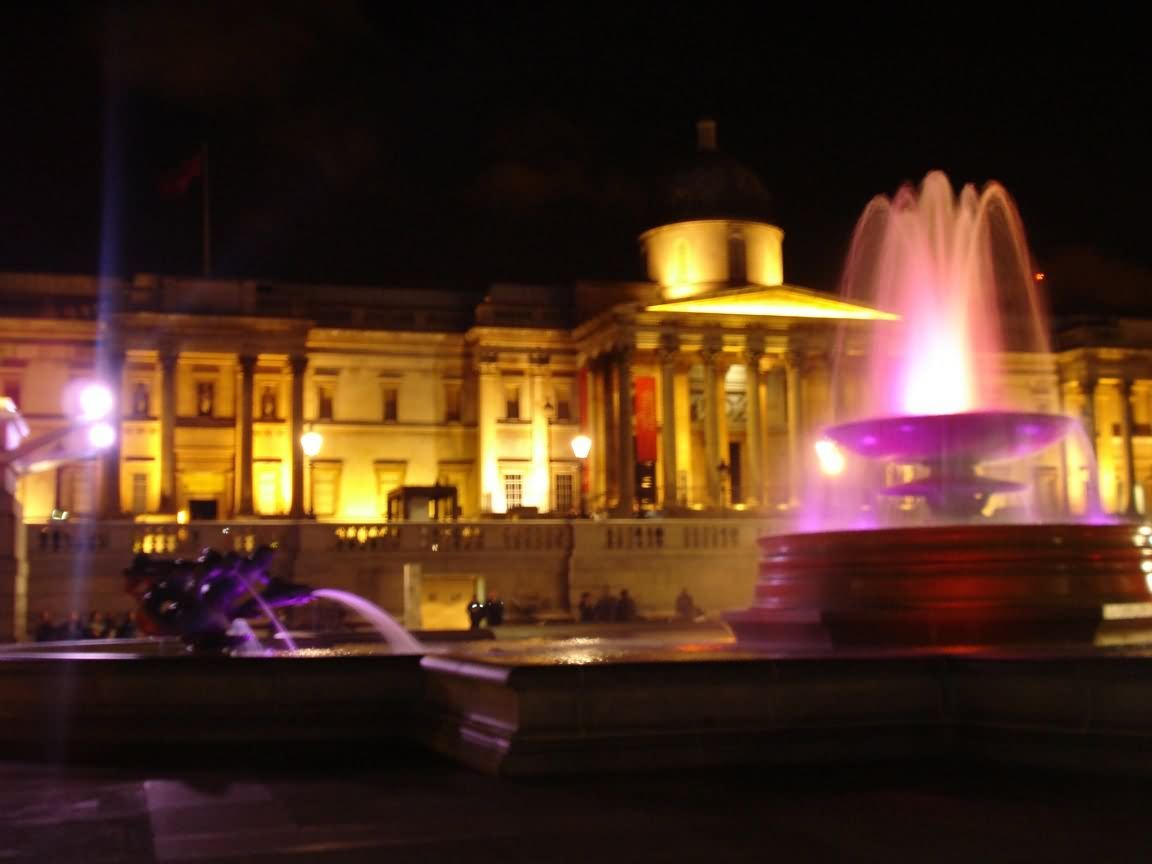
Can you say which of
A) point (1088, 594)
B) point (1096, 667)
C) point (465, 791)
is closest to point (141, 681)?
point (465, 791)

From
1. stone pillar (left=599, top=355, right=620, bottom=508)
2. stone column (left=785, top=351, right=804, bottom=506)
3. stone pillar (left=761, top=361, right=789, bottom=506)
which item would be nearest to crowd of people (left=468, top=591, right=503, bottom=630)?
stone pillar (left=599, top=355, right=620, bottom=508)

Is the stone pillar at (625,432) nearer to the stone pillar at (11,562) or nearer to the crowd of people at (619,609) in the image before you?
the crowd of people at (619,609)

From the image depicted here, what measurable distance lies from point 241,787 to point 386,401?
5111 cm

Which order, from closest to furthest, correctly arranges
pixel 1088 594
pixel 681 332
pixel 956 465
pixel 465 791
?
pixel 465 791 < pixel 1088 594 < pixel 956 465 < pixel 681 332

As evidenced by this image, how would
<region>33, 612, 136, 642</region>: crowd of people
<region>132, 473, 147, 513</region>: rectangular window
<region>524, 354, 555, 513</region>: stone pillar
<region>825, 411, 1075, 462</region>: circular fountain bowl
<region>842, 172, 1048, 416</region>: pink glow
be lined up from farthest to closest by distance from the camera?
1. <region>524, 354, 555, 513</region>: stone pillar
2. <region>132, 473, 147, 513</region>: rectangular window
3. <region>33, 612, 136, 642</region>: crowd of people
4. <region>842, 172, 1048, 416</region>: pink glow
5. <region>825, 411, 1075, 462</region>: circular fountain bowl

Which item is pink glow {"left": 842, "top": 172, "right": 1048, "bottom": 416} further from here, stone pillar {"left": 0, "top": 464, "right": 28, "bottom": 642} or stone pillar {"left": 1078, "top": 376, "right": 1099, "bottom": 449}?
stone pillar {"left": 1078, "top": 376, "right": 1099, "bottom": 449}

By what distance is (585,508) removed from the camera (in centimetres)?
5728

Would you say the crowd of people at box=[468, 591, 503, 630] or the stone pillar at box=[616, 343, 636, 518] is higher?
the stone pillar at box=[616, 343, 636, 518]

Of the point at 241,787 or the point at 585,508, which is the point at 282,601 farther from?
the point at 585,508

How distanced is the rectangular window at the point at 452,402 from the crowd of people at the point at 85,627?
28493 mm

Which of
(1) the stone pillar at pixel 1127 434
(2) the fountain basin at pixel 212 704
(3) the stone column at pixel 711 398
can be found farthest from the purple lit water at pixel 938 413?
(1) the stone pillar at pixel 1127 434

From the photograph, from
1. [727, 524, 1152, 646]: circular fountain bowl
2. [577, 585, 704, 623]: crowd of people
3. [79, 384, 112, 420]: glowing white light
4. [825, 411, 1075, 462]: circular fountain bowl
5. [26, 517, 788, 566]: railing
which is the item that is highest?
[79, 384, 112, 420]: glowing white light

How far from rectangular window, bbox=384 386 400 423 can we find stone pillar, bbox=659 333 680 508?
11877 mm

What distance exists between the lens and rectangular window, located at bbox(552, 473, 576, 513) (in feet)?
200
